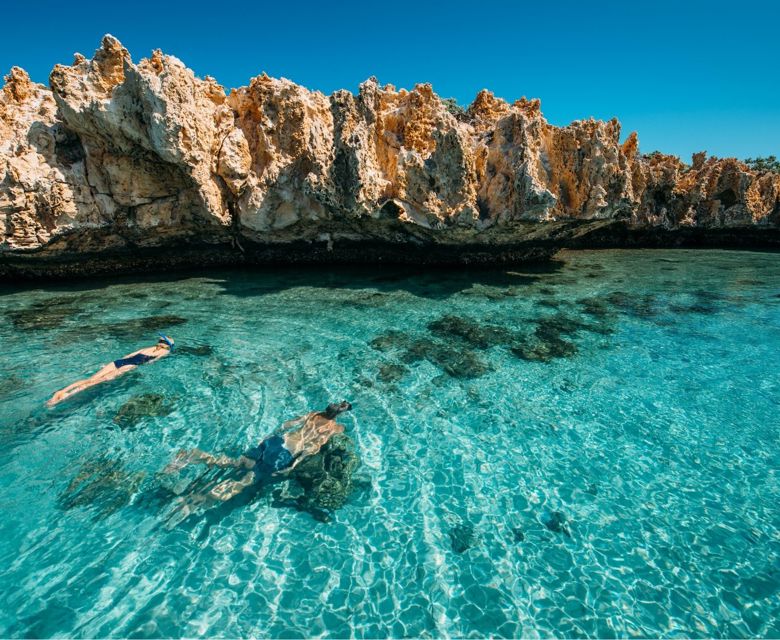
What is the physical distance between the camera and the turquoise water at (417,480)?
15.2ft

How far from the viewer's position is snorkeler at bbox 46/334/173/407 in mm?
8500

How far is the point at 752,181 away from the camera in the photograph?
83.0 feet

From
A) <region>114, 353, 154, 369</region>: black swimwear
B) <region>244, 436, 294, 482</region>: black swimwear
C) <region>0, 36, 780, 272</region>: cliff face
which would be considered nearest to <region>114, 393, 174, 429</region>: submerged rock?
<region>114, 353, 154, 369</region>: black swimwear

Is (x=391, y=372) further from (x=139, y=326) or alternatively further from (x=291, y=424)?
(x=139, y=326)

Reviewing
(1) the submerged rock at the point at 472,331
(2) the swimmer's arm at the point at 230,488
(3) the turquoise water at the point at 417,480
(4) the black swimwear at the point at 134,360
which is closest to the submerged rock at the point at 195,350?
(3) the turquoise water at the point at 417,480

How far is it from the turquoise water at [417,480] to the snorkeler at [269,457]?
13.0 inches

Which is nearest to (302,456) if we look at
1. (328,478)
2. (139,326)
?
(328,478)

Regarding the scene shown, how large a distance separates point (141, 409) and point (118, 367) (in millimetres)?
2219

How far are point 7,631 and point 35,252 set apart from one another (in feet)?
53.2

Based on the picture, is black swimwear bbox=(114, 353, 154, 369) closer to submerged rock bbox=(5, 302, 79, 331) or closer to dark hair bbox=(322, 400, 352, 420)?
submerged rock bbox=(5, 302, 79, 331)

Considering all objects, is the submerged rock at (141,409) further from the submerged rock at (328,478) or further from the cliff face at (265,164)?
the cliff face at (265,164)

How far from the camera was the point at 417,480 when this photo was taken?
21.4ft

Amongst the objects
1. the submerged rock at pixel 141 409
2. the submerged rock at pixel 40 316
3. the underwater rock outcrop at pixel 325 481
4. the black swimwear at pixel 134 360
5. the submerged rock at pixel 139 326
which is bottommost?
the underwater rock outcrop at pixel 325 481

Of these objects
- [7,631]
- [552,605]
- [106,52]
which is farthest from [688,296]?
[106,52]
